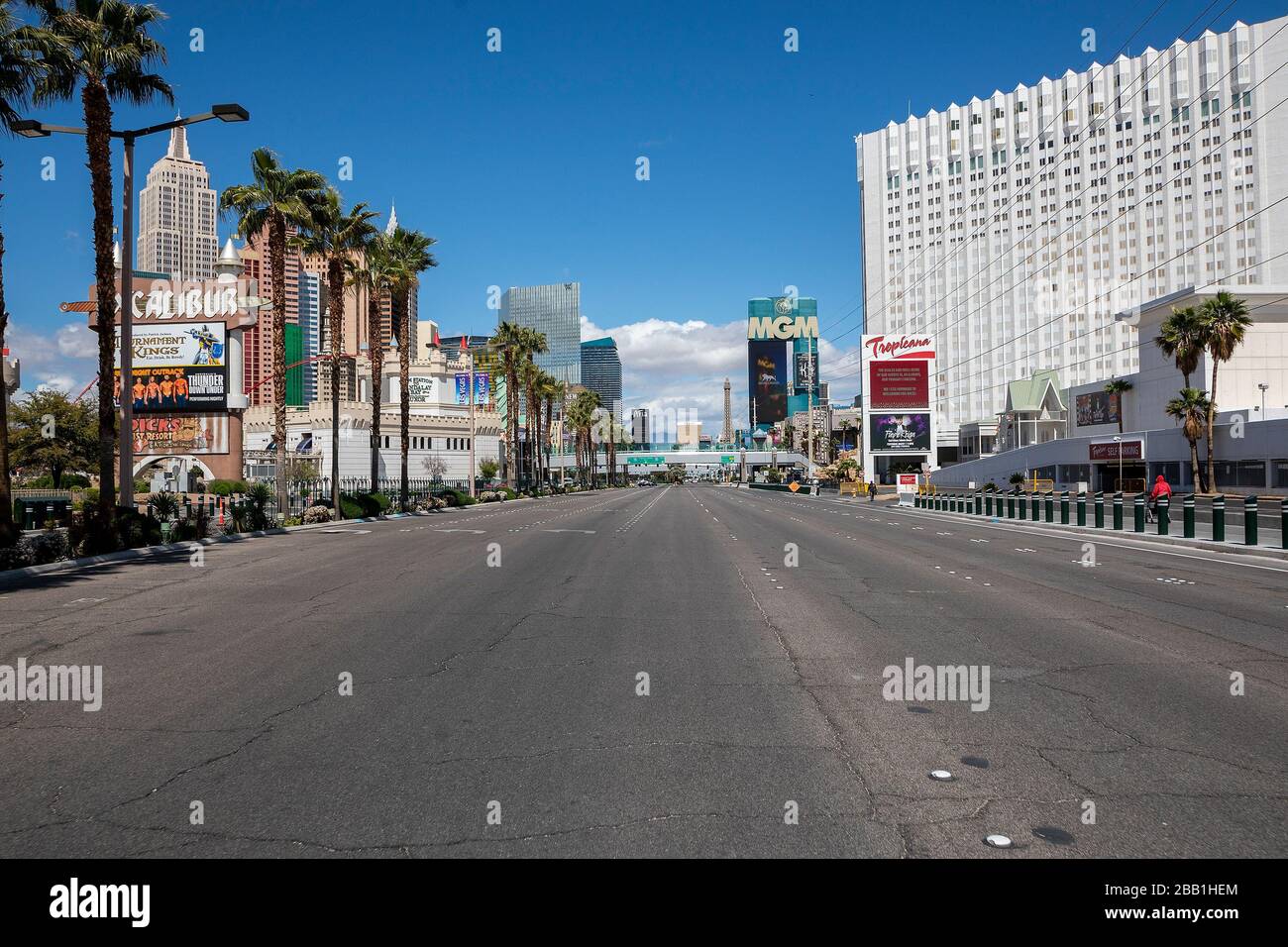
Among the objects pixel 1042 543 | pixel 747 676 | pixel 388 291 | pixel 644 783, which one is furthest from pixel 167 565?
pixel 388 291

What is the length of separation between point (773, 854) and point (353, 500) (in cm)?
3883

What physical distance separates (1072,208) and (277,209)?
494 feet

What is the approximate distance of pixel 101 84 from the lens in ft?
74.5

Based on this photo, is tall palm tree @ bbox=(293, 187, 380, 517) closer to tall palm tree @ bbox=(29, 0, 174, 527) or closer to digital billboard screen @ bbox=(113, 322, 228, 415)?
tall palm tree @ bbox=(29, 0, 174, 527)

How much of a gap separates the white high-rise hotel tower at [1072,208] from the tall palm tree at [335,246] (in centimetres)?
12340

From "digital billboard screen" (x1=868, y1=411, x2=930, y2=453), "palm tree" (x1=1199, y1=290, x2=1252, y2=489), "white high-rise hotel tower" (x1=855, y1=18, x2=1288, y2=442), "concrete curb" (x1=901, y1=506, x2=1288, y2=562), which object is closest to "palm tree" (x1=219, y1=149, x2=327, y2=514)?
"concrete curb" (x1=901, y1=506, x2=1288, y2=562)

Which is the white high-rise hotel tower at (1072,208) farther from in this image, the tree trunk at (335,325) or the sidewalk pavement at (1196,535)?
the tree trunk at (335,325)

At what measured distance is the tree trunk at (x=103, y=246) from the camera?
2255cm

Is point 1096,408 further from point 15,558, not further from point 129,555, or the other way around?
point 15,558

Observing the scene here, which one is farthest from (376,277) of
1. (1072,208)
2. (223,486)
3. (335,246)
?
(1072,208)


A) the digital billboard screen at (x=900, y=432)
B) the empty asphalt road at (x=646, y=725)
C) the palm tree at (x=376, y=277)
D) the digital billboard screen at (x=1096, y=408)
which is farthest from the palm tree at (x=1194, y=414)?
the digital billboard screen at (x=900, y=432)

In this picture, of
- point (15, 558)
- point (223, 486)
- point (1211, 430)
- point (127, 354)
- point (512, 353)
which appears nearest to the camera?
point (15, 558)

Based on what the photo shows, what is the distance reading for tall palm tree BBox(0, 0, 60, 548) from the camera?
19.3 metres
